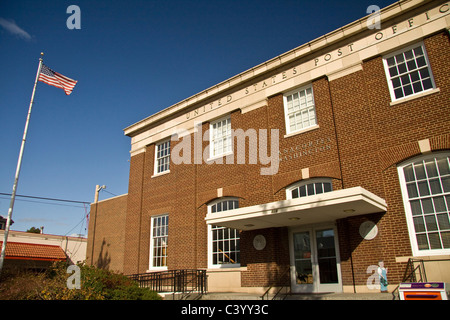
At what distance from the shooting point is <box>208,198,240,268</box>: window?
15.4m

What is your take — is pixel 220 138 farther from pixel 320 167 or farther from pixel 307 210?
pixel 307 210

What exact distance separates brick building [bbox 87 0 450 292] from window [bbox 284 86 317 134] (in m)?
0.05

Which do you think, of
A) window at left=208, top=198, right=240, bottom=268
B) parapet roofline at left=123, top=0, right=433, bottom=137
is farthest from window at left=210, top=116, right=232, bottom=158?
window at left=208, top=198, right=240, bottom=268

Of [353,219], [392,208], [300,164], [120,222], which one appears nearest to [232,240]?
[300,164]

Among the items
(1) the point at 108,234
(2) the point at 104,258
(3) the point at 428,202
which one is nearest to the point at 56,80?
(1) the point at 108,234

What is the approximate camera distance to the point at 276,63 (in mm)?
15594

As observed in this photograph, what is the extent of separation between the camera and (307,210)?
439 inches

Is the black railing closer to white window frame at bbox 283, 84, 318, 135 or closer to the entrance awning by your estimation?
the entrance awning

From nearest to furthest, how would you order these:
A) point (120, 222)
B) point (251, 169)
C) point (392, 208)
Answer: point (392, 208)
point (251, 169)
point (120, 222)

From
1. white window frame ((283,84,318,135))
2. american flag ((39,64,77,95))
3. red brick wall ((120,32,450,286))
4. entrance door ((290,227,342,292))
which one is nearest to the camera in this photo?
red brick wall ((120,32,450,286))

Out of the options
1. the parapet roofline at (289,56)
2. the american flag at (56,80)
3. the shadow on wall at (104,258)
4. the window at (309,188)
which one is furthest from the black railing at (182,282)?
the american flag at (56,80)

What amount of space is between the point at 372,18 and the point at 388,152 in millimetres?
5089

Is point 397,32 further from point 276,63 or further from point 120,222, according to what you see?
point 120,222

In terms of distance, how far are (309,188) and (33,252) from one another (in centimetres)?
2450
